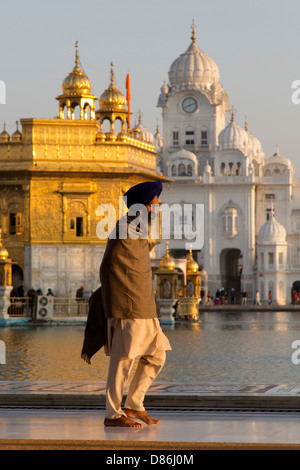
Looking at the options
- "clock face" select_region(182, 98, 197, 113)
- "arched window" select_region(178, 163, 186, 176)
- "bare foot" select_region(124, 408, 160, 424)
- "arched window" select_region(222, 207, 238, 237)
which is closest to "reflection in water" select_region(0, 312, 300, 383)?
"bare foot" select_region(124, 408, 160, 424)

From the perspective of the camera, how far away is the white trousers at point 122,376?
7410mm

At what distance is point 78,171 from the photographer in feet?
120

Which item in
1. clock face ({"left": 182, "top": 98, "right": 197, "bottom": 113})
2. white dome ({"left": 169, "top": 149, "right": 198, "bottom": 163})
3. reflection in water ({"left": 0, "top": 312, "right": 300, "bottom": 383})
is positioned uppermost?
clock face ({"left": 182, "top": 98, "right": 197, "bottom": 113})

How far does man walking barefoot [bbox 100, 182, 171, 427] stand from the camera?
7492 millimetres

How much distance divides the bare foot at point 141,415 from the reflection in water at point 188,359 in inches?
160

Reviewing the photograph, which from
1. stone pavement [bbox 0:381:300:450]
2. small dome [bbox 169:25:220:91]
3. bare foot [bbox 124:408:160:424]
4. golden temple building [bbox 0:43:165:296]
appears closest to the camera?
stone pavement [bbox 0:381:300:450]

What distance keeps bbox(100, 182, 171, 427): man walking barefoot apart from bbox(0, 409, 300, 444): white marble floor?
0.29 meters

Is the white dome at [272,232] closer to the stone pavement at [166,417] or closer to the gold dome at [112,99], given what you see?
the gold dome at [112,99]

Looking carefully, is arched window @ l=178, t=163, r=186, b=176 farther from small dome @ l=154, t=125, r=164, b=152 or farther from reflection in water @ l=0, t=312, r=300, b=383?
reflection in water @ l=0, t=312, r=300, b=383

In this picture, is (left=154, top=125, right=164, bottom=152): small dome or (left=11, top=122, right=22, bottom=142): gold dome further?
(left=154, top=125, right=164, bottom=152): small dome

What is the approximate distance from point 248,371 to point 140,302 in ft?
18.2

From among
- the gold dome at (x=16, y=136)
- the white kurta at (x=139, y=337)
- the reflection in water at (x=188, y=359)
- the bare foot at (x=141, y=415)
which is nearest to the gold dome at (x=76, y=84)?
the gold dome at (x=16, y=136)

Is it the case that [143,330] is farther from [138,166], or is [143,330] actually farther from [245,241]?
[245,241]
